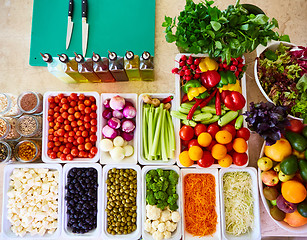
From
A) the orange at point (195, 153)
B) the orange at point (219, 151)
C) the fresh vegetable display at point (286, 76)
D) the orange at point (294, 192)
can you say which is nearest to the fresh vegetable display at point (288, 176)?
the orange at point (294, 192)

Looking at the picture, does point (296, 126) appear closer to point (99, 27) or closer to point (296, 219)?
point (296, 219)

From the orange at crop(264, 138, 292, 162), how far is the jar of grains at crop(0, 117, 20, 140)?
1562 millimetres

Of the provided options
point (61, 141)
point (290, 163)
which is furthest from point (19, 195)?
point (290, 163)

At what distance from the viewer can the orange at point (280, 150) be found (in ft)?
4.42

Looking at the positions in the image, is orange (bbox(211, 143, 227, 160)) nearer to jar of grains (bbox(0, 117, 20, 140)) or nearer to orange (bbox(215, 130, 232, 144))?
orange (bbox(215, 130, 232, 144))

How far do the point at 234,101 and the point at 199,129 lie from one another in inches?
10.1

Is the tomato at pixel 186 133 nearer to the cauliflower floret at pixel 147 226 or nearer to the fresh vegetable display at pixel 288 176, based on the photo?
the fresh vegetable display at pixel 288 176

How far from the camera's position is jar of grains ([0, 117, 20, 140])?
1411 mm

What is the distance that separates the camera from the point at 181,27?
1172mm

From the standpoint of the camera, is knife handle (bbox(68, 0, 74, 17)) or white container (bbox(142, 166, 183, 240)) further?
knife handle (bbox(68, 0, 74, 17))

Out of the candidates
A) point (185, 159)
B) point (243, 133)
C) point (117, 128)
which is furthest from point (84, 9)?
point (243, 133)

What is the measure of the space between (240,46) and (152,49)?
650mm

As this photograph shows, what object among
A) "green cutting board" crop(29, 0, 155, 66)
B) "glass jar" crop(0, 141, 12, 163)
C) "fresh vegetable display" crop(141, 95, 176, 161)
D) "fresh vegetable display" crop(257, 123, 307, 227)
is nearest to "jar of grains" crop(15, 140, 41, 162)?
"glass jar" crop(0, 141, 12, 163)

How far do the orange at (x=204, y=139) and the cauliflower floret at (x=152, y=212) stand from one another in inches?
18.4
